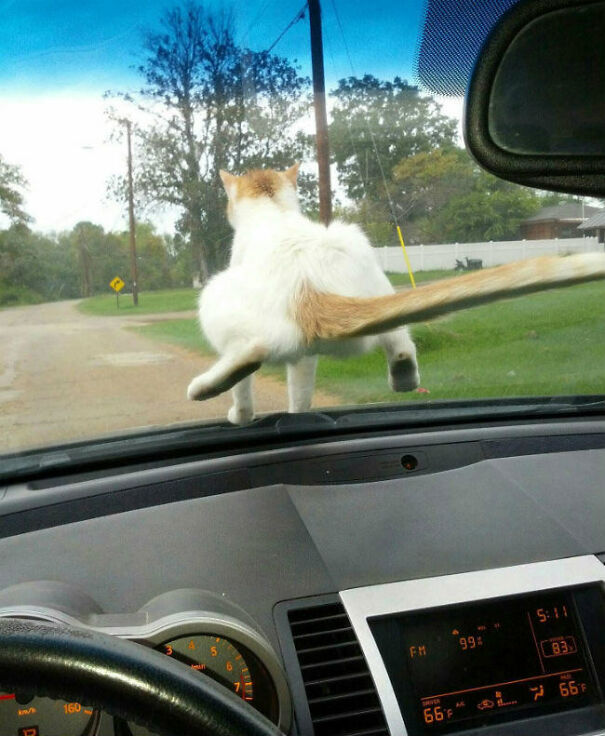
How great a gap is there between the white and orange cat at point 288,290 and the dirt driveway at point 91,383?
0.75ft

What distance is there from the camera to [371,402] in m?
4.36

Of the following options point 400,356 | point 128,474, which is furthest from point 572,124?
point 128,474

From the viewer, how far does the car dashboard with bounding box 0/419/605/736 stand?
3.19 m

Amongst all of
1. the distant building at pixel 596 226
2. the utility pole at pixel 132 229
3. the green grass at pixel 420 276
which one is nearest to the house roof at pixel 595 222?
the distant building at pixel 596 226

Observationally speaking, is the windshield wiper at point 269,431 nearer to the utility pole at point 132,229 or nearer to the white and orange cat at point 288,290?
the white and orange cat at point 288,290

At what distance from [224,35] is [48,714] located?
2485 mm

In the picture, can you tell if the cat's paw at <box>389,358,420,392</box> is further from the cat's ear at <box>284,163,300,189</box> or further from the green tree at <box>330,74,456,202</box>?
the cat's ear at <box>284,163,300,189</box>

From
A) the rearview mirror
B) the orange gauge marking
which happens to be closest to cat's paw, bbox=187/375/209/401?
the orange gauge marking

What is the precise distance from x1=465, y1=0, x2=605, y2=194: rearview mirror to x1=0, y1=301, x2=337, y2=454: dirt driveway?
140 centimetres

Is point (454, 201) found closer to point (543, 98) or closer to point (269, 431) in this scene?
point (543, 98)

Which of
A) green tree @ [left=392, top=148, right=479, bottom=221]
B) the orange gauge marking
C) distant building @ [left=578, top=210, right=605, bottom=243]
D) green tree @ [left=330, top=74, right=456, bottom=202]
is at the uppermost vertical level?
green tree @ [left=330, top=74, right=456, bottom=202]

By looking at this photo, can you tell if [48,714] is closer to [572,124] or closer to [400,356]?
[400,356]

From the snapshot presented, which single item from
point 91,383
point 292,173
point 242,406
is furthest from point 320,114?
point 91,383

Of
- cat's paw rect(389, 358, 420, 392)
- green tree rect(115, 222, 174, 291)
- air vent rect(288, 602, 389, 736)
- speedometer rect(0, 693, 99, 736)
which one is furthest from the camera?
cat's paw rect(389, 358, 420, 392)
